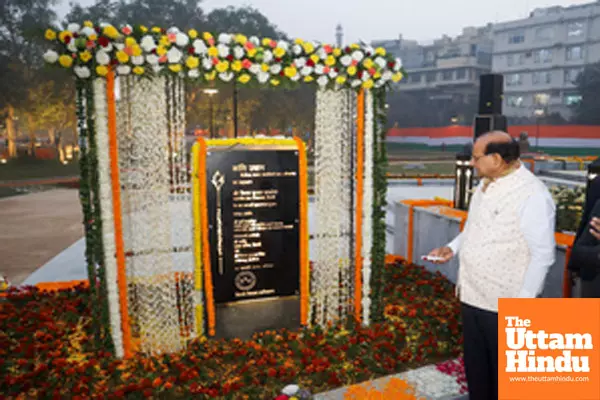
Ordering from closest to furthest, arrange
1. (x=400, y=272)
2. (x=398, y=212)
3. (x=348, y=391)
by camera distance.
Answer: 1. (x=348, y=391)
2. (x=400, y=272)
3. (x=398, y=212)

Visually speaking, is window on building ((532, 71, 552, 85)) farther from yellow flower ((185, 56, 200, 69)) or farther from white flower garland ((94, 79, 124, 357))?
white flower garland ((94, 79, 124, 357))

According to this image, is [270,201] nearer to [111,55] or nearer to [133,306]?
[133,306]

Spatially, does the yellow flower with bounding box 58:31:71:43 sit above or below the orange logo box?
above

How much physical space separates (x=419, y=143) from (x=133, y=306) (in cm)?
4765

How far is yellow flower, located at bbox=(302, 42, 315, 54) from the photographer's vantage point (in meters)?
4.44

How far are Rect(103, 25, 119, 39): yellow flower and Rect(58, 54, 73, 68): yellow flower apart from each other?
37 cm

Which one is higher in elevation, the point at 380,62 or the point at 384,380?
the point at 380,62

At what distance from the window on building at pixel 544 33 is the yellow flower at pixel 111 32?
66.7m

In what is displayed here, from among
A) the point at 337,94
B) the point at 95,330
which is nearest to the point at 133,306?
the point at 95,330

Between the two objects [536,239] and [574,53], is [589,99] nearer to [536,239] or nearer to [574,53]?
[574,53]

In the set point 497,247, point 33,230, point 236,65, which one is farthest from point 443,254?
point 33,230

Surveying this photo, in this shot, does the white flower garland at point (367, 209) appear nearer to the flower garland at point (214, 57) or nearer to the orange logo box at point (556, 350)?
the flower garland at point (214, 57)

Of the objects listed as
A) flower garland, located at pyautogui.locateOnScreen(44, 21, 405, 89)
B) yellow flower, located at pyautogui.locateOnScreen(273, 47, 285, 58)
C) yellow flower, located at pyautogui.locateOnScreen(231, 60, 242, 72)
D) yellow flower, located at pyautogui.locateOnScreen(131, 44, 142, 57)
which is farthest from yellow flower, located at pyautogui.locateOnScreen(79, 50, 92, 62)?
yellow flower, located at pyautogui.locateOnScreen(273, 47, 285, 58)

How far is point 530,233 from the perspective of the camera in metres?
2.60
